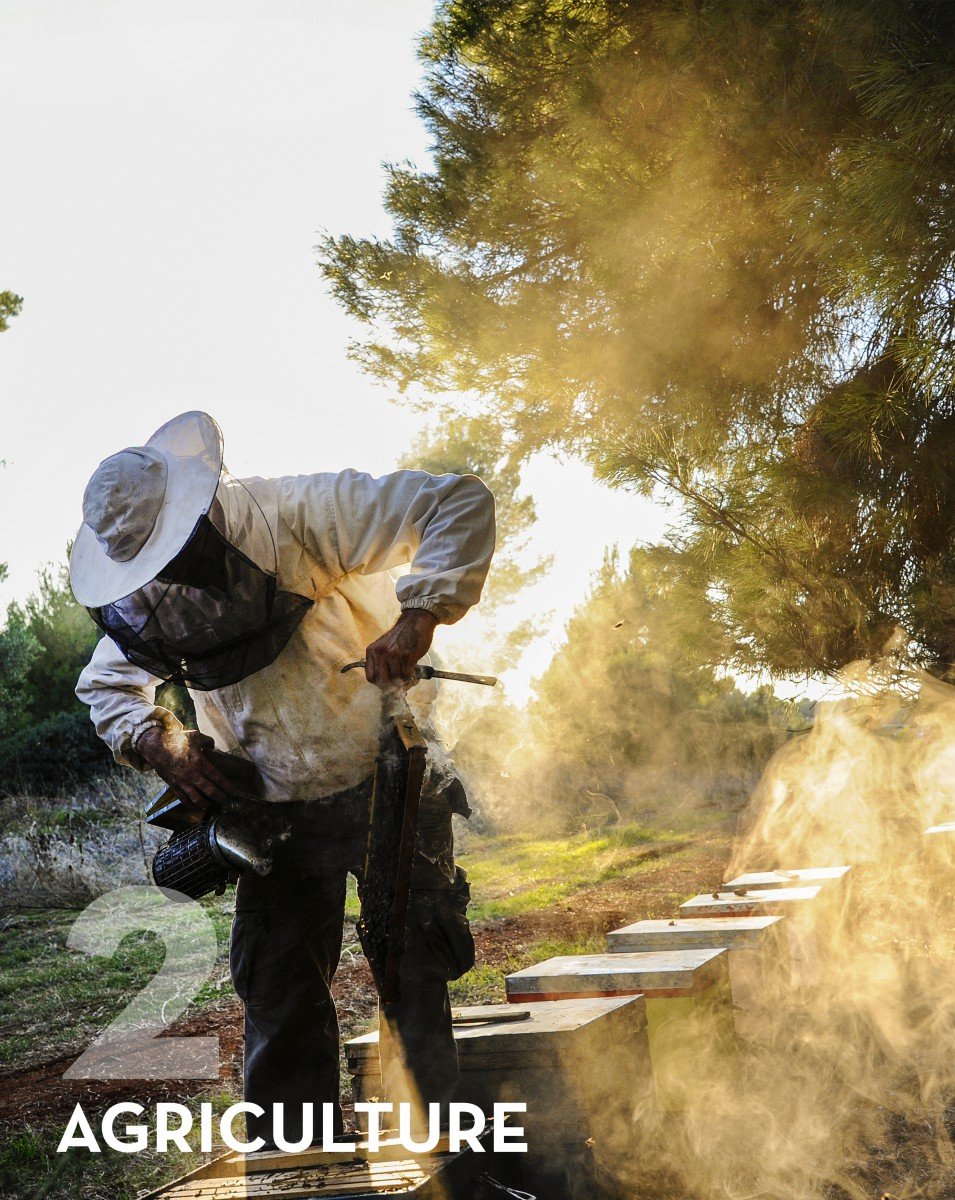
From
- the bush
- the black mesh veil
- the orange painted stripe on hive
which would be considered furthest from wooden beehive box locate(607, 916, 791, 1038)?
the bush

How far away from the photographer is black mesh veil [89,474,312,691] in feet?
7.13

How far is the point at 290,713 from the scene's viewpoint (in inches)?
90.0

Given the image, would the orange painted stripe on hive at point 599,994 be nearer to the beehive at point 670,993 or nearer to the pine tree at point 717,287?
the beehive at point 670,993

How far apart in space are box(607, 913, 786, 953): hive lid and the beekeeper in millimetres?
1376

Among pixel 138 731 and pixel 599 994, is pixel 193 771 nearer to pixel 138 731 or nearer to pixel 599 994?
pixel 138 731

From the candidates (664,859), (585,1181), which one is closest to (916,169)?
(585,1181)

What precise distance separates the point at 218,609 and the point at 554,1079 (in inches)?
49.6

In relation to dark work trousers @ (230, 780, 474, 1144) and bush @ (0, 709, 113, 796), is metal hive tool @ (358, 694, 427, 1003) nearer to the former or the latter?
dark work trousers @ (230, 780, 474, 1144)

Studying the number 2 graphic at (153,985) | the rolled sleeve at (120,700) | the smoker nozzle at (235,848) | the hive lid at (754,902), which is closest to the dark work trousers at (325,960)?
the smoker nozzle at (235,848)

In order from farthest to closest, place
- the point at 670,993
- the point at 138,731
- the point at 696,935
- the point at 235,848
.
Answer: the point at 696,935, the point at 670,993, the point at 138,731, the point at 235,848

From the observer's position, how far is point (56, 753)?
1503 centimetres

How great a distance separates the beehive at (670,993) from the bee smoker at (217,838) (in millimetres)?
996

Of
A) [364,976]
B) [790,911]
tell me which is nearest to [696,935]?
[790,911]

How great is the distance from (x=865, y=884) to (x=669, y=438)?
2.93 meters
